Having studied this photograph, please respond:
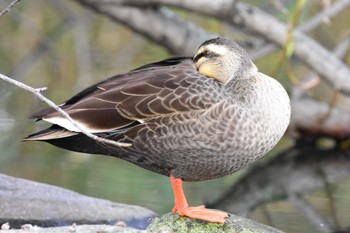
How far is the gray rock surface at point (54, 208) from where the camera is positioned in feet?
16.1

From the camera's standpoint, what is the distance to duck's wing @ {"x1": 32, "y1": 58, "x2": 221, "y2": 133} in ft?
13.4

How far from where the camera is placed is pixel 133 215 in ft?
16.8

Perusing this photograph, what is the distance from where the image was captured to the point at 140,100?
4156 mm

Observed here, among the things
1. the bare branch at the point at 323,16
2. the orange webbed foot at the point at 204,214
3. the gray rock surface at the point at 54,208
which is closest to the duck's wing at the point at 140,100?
the orange webbed foot at the point at 204,214

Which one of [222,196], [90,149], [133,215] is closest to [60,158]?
[222,196]

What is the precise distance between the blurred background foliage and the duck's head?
1.38 m

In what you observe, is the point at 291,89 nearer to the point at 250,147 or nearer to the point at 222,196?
the point at 222,196

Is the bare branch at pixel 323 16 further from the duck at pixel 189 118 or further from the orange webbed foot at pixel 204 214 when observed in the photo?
the orange webbed foot at pixel 204 214

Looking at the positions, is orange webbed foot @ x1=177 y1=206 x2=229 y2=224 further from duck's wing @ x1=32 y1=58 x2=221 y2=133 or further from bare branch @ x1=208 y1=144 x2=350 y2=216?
bare branch @ x1=208 y1=144 x2=350 y2=216

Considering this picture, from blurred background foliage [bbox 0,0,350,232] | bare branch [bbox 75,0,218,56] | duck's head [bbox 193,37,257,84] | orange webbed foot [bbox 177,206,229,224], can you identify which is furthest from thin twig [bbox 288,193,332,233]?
bare branch [bbox 75,0,218,56]

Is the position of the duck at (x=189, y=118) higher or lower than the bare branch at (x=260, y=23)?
lower

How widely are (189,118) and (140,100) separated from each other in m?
0.23

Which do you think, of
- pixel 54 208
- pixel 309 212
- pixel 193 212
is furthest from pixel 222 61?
pixel 309 212

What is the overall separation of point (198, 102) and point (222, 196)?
2249 millimetres
